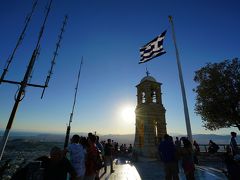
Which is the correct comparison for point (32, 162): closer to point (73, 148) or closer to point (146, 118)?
point (73, 148)

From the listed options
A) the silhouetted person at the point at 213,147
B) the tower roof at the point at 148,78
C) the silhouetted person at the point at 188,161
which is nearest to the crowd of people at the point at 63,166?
the silhouetted person at the point at 188,161

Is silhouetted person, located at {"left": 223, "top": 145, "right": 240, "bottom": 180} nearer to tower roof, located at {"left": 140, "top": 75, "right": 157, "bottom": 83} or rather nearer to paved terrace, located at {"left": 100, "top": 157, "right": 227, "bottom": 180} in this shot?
paved terrace, located at {"left": 100, "top": 157, "right": 227, "bottom": 180}

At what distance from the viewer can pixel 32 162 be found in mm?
4031

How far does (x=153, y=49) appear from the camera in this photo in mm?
11516

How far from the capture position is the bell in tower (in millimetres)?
18094

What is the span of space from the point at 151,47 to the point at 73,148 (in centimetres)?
940

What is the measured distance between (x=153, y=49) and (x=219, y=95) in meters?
13.2

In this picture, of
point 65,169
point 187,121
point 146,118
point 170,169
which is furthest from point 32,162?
point 146,118

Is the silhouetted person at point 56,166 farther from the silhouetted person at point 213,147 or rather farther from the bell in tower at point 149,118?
the silhouetted person at point 213,147

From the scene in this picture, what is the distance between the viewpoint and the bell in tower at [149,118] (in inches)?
712

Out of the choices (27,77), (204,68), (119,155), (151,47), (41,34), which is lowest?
(119,155)

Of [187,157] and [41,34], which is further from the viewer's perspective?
[41,34]

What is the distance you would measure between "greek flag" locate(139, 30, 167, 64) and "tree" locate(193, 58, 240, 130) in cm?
1255

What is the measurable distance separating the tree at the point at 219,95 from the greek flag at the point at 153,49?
41.2 ft
